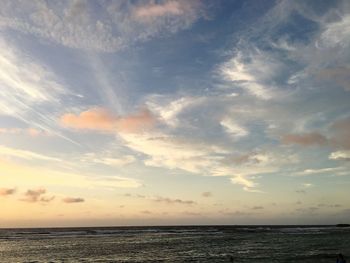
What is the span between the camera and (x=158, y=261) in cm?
5078

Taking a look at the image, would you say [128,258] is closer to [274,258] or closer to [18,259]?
[18,259]

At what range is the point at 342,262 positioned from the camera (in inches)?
1467

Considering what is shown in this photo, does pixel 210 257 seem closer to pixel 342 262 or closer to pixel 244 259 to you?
pixel 244 259

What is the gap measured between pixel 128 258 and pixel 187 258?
851 cm

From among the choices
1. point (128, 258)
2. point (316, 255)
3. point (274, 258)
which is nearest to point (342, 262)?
point (274, 258)

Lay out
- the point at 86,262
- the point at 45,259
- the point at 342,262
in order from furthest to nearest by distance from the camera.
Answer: the point at 45,259
the point at 86,262
the point at 342,262

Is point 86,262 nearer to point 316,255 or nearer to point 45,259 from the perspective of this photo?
point 45,259

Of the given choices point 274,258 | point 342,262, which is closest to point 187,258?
point 274,258

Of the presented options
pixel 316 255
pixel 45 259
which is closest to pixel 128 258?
pixel 45 259

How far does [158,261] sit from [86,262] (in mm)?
9464

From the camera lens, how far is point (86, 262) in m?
50.3

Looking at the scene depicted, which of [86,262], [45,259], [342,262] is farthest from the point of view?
[45,259]

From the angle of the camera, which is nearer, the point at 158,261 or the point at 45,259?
the point at 158,261

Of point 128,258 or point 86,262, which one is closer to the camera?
point 86,262
